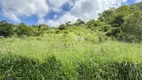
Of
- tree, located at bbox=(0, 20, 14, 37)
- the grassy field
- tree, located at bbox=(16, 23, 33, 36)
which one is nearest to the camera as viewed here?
the grassy field

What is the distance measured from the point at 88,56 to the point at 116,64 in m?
0.55

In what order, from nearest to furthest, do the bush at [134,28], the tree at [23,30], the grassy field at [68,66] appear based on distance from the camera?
1. the grassy field at [68,66]
2. the bush at [134,28]
3. the tree at [23,30]

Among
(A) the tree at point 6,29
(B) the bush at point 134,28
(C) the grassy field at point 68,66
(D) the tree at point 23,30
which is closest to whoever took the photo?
(C) the grassy field at point 68,66

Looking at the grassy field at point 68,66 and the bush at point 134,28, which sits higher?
the bush at point 134,28

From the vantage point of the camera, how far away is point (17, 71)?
8.34 feet

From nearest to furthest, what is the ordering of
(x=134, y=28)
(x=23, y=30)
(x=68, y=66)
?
(x=68, y=66)
(x=134, y=28)
(x=23, y=30)

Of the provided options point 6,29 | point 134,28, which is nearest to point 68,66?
point 134,28

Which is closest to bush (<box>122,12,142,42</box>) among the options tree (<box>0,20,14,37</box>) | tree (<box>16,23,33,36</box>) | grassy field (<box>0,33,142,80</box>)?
grassy field (<box>0,33,142,80</box>)

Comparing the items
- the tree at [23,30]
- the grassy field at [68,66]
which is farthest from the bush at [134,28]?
the tree at [23,30]

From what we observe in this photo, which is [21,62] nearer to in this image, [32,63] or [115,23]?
[32,63]

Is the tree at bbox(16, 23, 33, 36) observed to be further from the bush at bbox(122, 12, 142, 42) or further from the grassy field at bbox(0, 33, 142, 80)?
the grassy field at bbox(0, 33, 142, 80)

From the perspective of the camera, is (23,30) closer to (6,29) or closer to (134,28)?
(6,29)

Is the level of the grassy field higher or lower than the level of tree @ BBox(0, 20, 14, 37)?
lower

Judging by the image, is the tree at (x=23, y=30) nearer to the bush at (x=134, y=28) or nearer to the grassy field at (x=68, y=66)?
the bush at (x=134, y=28)
